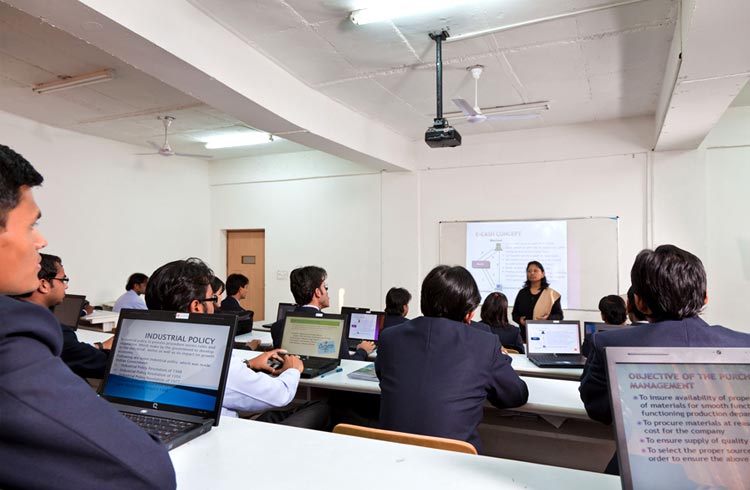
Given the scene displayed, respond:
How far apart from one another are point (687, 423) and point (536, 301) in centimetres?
399

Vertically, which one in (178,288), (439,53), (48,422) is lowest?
(48,422)

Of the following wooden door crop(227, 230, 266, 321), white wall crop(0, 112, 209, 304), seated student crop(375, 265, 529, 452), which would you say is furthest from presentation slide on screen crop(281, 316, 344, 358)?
wooden door crop(227, 230, 266, 321)

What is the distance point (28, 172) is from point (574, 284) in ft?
17.9

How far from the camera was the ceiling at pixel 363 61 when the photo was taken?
2865 mm

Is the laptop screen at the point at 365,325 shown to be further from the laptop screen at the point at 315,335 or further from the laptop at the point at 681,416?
the laptop at the point at 681,416

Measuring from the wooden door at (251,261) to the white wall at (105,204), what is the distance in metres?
0.59

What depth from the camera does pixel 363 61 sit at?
3.68 m

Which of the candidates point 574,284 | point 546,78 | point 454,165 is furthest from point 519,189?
point 546,78

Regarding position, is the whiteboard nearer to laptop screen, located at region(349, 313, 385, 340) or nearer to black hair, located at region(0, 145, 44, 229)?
laptop screen, located at region(349, 313, 385, 340)

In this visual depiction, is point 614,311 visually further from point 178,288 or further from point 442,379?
point 178,288

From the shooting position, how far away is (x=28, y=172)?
0.73 meters

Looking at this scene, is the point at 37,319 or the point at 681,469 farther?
the point at 681,469

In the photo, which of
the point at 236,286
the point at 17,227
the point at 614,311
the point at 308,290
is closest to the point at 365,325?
the point at 308,290

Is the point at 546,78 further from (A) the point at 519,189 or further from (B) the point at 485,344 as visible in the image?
(B) the point at 485,344
